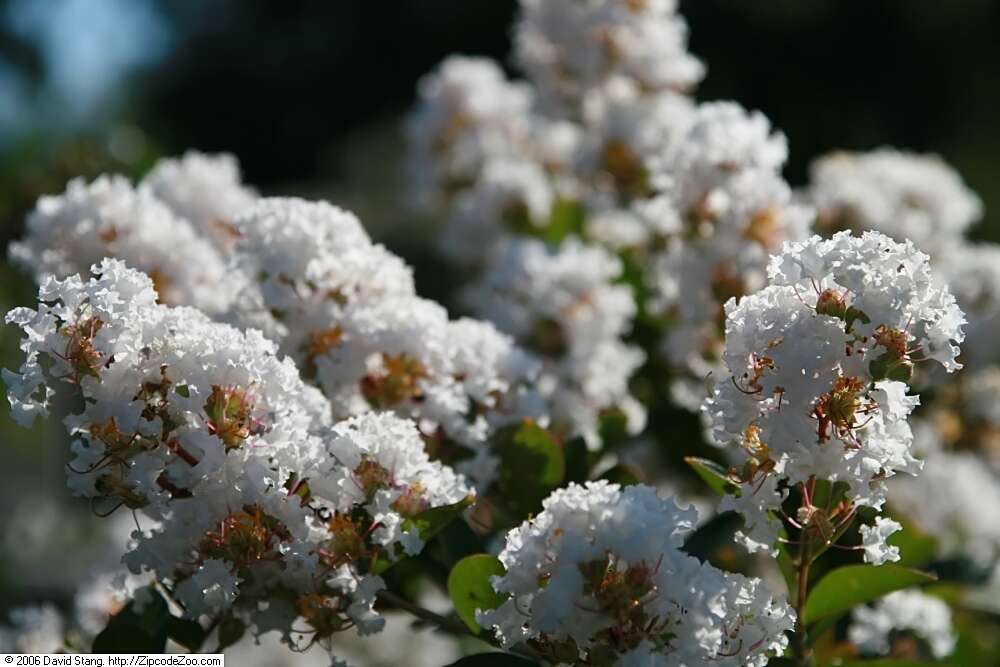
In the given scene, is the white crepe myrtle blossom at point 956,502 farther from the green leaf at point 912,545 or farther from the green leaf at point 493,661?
the green leaf at point 493,661

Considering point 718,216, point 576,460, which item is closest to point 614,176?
point 718,216

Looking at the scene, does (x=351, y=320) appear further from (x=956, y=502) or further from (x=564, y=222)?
(x=956, y=502)

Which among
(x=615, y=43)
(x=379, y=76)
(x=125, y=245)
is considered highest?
(x=379, y=76)

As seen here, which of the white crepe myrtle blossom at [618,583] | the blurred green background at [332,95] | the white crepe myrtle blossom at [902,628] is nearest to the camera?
the white crepe myrtle blossom at [618,583]

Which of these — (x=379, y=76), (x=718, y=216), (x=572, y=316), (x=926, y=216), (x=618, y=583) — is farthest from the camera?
(x=379, y=76)

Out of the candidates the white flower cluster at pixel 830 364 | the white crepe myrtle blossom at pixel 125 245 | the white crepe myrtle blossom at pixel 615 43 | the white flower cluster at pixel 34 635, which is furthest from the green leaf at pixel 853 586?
the white crepe myrtle blossom at pixel 615 43

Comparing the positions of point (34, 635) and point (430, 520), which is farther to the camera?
point (34, 635)

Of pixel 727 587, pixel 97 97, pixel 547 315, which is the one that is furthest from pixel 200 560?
pixel 97 97
